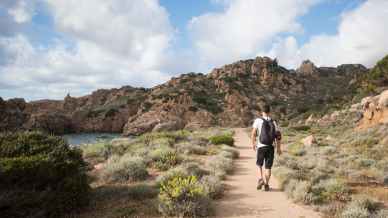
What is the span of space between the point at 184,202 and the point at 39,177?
2.78 meters

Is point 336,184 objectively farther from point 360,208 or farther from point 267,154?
point 267,154

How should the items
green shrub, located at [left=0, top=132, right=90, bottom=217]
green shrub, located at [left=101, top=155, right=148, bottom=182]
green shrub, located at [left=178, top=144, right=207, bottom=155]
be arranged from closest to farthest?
1. green shrub, located at [left=0, top=132, right=90, bottom=217]
2. green shrub, located at [left=101, top=155, right=148, bottom=182]
3. green shrub, located at [left=178, top=144, right=207, bottom=155]

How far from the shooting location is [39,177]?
5484 mm

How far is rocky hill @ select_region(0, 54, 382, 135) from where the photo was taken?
63.1 m

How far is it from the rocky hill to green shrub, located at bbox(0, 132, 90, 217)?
114 feet

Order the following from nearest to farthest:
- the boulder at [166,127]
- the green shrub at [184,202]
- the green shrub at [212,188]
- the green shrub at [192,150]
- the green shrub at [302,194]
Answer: the green shrub at [184,202] < the green shrub at [302,194] < the green shrub at [212,188] < the green shrub at [192,150] < the boulder at [166,127]

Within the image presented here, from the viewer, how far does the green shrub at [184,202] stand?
235 inches

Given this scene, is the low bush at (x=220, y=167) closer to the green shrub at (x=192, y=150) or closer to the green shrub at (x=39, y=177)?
the green shrub at (x=192, y=150)

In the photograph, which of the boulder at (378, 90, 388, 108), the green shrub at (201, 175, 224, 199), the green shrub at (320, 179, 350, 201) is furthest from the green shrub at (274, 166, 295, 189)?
the boulder at (378, 90, 388, 108)

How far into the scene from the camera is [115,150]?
15.0 m

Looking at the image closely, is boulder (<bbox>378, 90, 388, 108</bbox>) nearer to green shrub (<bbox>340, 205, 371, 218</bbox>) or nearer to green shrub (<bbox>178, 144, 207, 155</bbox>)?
green shrub (<bbox>178, 144, 207, 155</bbox>)

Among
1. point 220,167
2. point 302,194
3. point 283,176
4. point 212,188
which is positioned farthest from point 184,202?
point 220,167

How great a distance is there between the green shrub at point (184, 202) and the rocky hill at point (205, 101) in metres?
35.0

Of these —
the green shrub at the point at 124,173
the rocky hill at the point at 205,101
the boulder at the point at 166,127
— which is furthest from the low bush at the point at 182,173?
the rocky hill at the point at 205,101
